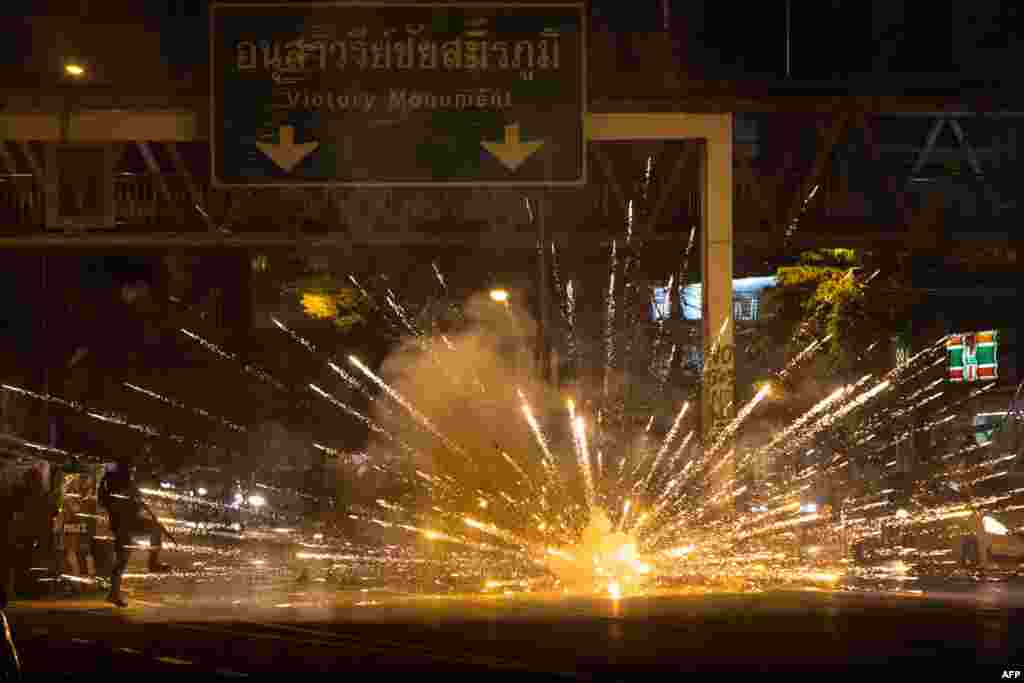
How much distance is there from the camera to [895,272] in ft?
83.0

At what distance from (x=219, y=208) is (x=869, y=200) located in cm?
866

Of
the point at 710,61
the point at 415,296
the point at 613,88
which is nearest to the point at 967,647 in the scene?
the point at 613,88

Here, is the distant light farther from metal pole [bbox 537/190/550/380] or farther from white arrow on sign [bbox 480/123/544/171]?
white arrow on sign [bbox 480/123/544/171]

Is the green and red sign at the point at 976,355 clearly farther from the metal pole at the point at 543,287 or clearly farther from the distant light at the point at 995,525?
the metal pole at the point at 543,287

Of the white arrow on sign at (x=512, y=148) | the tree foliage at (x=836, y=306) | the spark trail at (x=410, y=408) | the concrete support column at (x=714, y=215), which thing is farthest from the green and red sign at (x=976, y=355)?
the white arrow on sign at (x=512, y=148)

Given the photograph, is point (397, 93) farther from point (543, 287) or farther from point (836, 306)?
point (836, 306)

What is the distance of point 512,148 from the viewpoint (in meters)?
17.0

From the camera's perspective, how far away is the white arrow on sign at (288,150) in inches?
669

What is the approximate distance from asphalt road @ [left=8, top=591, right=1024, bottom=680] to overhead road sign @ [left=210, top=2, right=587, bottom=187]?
14.2ft

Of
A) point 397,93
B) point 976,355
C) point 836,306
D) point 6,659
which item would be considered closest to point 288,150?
point 397,93

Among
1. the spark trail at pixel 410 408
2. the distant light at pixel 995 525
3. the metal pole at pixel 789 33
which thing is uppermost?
the metal pole at pixel 789 33

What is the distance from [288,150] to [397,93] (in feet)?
3.98

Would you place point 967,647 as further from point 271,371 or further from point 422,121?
point 271,371

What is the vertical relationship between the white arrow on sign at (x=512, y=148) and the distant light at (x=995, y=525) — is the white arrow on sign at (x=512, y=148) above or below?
above
